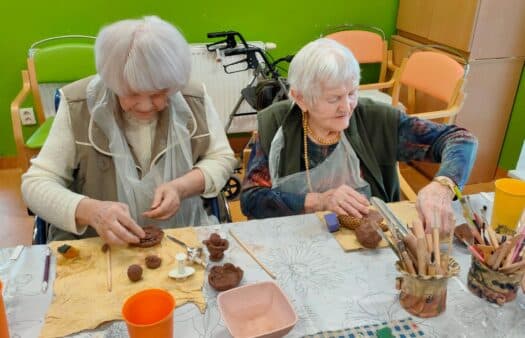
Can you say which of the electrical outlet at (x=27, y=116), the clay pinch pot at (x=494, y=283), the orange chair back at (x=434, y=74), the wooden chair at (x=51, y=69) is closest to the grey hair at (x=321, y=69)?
the clay pinch pot at (x=494, y=283)

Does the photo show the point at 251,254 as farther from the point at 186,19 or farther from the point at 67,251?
the point at 186,19

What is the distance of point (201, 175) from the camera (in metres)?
1.43

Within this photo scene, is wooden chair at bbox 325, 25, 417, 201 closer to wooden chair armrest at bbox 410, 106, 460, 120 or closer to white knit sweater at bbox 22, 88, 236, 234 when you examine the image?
wooden chair armrest at bbox 410, 106, 460, 120

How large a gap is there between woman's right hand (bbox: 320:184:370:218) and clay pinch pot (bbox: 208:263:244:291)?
0.35 m

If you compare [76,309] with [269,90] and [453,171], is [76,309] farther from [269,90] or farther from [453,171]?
[269,90]

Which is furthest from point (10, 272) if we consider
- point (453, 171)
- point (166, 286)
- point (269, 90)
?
point (269, 90)

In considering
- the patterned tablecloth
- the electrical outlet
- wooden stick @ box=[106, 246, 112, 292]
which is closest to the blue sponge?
the patterned tablecloth

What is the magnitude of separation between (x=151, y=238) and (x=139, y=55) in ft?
1.59

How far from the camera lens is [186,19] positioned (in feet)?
10.1

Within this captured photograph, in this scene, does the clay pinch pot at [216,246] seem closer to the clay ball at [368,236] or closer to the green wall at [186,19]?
the clay ball at [368,236]

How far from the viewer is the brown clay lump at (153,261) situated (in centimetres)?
104

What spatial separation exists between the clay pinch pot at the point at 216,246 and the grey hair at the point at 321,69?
52 centimetres

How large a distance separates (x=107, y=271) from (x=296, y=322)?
456 millimetres

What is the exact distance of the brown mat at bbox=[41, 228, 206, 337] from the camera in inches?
34.9
